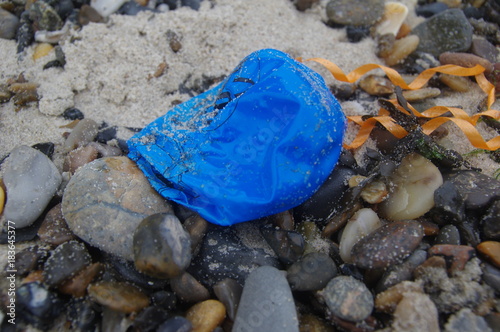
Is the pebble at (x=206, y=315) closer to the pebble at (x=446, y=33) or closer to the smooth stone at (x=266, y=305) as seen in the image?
the smooth stone at (x=266, y=305)

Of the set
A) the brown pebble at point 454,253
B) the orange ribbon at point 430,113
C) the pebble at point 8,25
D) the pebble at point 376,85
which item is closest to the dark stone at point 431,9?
the orange ribbon at point 430,113

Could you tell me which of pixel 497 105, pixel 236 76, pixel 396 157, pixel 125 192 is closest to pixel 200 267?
pixel 125 192

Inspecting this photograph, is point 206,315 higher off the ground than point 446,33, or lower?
lower

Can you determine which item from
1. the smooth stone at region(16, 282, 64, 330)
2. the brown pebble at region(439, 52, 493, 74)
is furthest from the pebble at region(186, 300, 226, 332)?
the brown pebble at region(439, 52, 493, 74)

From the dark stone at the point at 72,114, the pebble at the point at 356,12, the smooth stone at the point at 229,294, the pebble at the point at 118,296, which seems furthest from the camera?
the pebble at the point at 356,12

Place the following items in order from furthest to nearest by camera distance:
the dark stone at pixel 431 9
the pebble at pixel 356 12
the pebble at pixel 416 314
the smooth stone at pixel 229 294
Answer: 1. the dark stone at pixel 431 9
2. the pebble at pixel 356 12
3. the smooth stone at pixel 229 294
4. the pebble at pixel 416 314

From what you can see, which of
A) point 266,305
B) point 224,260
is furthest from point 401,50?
point 266,305

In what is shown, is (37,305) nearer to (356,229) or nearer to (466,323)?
(356,229)
